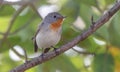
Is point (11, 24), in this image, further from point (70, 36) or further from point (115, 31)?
point (115, 31)

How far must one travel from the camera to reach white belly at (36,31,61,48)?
2.81m

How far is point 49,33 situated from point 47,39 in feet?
0.18

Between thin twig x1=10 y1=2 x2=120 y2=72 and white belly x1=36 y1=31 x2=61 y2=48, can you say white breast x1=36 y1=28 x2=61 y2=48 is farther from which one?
thin twig x1=10 y1=2 x2=120 y2=72

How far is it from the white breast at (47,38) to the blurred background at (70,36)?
0.43 feet

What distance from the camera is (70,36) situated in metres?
3.10

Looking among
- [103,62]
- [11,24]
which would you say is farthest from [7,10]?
[103,62]

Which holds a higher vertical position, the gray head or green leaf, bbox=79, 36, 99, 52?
the gray head

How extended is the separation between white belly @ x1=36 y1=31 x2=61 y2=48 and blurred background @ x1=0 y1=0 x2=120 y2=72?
13 centimetres

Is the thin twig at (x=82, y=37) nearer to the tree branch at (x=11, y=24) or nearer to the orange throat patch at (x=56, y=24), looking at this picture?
the orange throat patch at (x=56, y=24)

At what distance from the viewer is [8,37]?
126 inches

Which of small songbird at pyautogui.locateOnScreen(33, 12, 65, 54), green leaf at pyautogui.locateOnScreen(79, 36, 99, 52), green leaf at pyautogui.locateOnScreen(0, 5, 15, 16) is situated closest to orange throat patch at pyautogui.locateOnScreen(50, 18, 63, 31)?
small songbird at pyautogui.locateOnScreen(33, 12, 65, 54)

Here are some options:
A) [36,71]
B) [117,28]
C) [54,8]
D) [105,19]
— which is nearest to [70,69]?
[36,71]

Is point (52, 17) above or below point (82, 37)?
below

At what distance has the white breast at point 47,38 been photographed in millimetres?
2816
